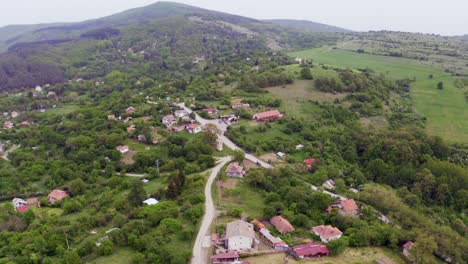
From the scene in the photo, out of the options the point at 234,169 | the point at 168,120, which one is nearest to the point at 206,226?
the point at 234,169

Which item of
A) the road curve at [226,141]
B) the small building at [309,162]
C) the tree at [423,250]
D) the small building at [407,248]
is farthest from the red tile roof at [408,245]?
the road curve at [226,141]

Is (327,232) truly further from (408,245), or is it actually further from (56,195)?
(56,195)

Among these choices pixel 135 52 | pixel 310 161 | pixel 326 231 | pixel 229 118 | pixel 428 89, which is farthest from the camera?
pixel 135 52

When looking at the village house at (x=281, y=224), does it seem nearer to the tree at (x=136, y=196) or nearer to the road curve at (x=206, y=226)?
the road curve at (x=206, y=226)

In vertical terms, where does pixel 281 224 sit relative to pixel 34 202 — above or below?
above

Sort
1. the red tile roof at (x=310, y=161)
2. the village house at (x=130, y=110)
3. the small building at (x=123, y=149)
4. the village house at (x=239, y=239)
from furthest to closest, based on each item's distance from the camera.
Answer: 1. the village house at (x=130, y=110)
2. the small building at (x=123, y=149)
3. the red tile roof at (x=310, y=161)
4. the village house at (x=239, y=239)

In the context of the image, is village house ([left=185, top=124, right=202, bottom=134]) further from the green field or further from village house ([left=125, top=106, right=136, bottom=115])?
the green field

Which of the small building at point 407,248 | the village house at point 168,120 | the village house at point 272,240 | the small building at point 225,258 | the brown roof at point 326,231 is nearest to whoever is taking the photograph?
the small building at point 225,258

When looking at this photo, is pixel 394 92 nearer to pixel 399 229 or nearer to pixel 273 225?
pixel 399 229
